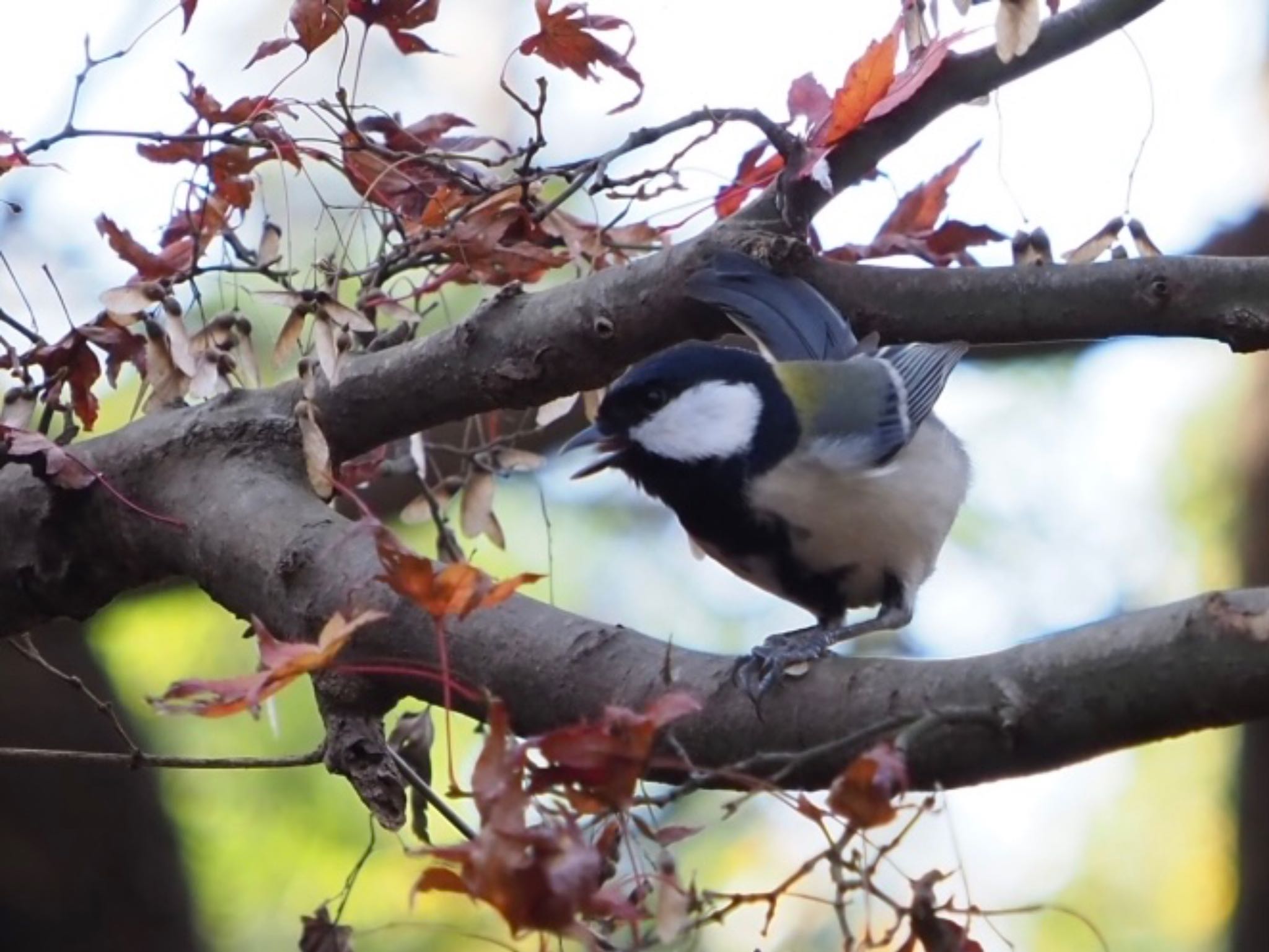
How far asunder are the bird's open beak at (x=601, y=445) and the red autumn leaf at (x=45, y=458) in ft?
1.25

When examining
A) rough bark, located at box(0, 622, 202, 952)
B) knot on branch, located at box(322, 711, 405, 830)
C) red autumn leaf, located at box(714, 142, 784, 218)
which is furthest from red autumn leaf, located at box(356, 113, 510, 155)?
rough bark, located at box(0, 622, 202, 952)

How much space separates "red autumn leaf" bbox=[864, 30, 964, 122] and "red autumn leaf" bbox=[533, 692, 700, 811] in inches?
19.9

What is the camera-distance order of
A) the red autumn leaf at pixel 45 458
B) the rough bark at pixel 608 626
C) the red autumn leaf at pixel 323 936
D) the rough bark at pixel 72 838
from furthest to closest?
the rough bark at pixel 72 838 < the red autumn leaf at pixel 45 458 < the red autumn leaf at pixel 323 936 < the rough bark at pixel 608 626

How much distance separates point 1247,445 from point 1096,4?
4.61ft

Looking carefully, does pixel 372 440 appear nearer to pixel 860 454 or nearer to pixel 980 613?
pixel 860 454

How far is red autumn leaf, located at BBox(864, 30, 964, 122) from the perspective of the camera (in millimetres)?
1007

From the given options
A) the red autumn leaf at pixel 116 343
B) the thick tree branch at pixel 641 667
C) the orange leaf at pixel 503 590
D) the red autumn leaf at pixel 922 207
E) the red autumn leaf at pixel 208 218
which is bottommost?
the orange leaf at pixel 503 590

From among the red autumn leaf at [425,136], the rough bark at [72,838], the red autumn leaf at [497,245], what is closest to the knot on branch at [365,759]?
the red autumn leaf at [497,245]

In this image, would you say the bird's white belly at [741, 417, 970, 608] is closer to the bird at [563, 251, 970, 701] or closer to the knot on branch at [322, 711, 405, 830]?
the bird at [563, 251, 970, 701]

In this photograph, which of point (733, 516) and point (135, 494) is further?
point (733, 516)

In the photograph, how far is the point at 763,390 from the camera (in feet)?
4.64

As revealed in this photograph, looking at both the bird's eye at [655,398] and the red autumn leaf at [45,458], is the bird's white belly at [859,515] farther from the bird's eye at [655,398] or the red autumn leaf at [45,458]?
the red autumn leaf at [45,458]

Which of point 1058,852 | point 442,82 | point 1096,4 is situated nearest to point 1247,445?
point 1058,852

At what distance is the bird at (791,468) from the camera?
1329 millimetres
